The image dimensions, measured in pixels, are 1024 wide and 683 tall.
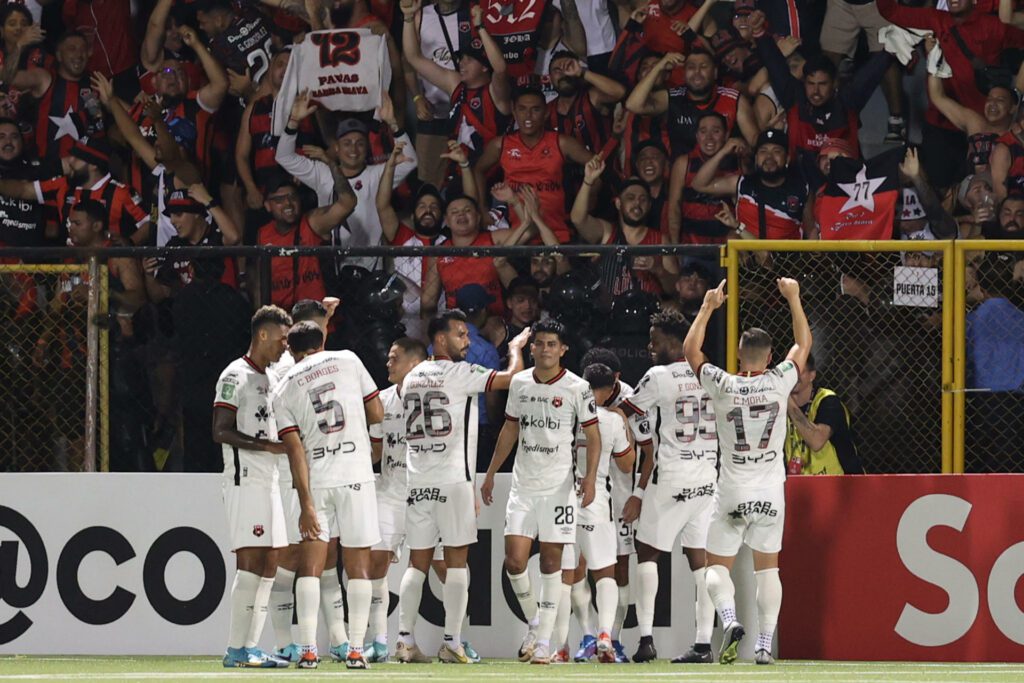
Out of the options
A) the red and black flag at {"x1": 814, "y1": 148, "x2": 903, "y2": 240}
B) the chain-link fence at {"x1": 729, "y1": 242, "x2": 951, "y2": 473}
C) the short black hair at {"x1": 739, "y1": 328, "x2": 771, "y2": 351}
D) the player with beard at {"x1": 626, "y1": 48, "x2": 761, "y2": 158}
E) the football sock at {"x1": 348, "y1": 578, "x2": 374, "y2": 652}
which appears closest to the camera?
the football sock at {"x1": 348, "y1": 578, "x2": 374, "y2": 652}

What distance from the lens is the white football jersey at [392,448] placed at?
10000 mm

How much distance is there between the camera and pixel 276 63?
1401 centimetres

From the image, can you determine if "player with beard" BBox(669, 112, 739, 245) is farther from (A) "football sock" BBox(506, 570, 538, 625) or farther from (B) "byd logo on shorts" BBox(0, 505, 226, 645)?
(B) "byd logo on shorts" BBox(0, 505, 226, 645)

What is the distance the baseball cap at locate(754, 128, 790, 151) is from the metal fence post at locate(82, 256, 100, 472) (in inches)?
190

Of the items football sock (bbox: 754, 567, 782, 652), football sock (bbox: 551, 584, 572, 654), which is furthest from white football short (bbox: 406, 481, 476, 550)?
football sock (bbox: 754, 567, 782, 652)

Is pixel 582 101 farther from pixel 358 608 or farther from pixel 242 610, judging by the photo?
pixel 242 610

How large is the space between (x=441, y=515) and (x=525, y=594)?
656 millimetres

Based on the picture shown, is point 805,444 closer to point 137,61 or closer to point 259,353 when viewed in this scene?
point 259,353

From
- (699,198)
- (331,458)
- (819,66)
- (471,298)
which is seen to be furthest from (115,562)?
(819,66)

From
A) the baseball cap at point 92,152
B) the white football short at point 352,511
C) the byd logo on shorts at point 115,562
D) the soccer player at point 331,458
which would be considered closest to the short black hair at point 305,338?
the soccer player at point 331,458

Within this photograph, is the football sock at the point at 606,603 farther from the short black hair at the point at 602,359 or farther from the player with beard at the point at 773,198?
the player with beard at the point at 773,198

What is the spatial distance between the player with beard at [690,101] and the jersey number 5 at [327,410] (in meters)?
4.79

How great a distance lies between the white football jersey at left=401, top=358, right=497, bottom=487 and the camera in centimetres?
Result: 963

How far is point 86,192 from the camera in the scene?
13.5m
